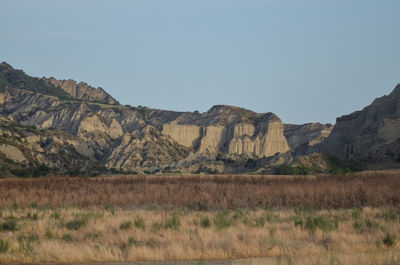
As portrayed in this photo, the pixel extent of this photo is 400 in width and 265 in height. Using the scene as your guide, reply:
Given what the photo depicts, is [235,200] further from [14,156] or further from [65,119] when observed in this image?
[65,119]

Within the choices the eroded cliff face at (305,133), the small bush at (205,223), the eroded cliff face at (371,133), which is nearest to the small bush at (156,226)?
the small bush at (205,223)

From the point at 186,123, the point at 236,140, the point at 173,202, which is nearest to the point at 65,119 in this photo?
the point at 186,123

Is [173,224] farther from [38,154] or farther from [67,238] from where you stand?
[38,154]

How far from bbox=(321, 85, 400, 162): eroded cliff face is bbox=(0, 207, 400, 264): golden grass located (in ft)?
237

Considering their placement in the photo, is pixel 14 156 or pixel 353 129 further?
pixel 353 129

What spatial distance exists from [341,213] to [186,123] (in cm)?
16518

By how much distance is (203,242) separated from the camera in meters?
14.0

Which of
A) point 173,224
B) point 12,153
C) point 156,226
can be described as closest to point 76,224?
point 156,226

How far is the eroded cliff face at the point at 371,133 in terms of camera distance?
87613 millimetres

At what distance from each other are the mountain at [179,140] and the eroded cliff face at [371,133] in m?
0.22

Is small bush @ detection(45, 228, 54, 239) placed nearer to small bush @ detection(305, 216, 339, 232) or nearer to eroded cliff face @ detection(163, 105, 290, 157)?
small bush @ detection(305, 216, 339, 232)

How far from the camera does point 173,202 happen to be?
29500mm

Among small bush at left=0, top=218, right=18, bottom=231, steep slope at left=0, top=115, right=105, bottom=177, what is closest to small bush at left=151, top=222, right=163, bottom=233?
small bush at left=0, top=218, right=18, bottom=231

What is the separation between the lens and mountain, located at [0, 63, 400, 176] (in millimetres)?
93625
